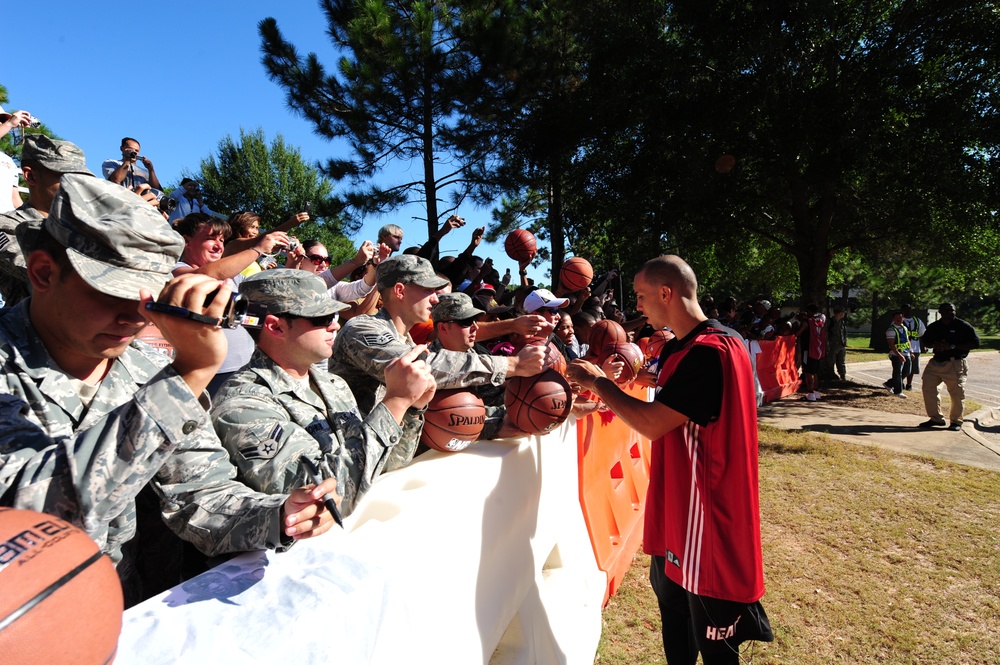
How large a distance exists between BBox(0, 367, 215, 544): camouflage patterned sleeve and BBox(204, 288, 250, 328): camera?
0.62 feet

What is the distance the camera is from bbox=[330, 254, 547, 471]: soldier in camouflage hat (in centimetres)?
314

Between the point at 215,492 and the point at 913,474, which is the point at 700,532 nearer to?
the point at 215,492

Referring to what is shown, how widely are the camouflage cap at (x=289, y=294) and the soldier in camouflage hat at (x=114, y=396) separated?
1.84 feet

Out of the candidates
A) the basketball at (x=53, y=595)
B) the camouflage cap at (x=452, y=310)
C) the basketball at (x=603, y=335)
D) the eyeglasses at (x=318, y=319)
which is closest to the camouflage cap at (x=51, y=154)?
the eyeglasses at (x=318, y=319)

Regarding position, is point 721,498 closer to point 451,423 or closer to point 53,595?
point 451,423

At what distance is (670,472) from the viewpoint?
9.68 feet

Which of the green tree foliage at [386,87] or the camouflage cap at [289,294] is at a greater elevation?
the green tree foliage at [386,87]

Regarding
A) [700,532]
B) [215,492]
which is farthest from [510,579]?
[215,492]

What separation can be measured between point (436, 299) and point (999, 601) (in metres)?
4.88

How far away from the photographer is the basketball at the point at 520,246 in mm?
7855

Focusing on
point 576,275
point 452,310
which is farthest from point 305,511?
point 576,275

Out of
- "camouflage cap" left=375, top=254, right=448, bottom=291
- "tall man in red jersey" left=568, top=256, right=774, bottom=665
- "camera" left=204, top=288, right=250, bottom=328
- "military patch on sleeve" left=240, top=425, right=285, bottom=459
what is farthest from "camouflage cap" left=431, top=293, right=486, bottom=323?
"camera" left=204, top=288, right=250, bottom=328

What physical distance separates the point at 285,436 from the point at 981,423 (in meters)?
13.3

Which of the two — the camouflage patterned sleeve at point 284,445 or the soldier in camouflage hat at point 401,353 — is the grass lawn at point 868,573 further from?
the camouflage patterned sleeve at point 284,445
